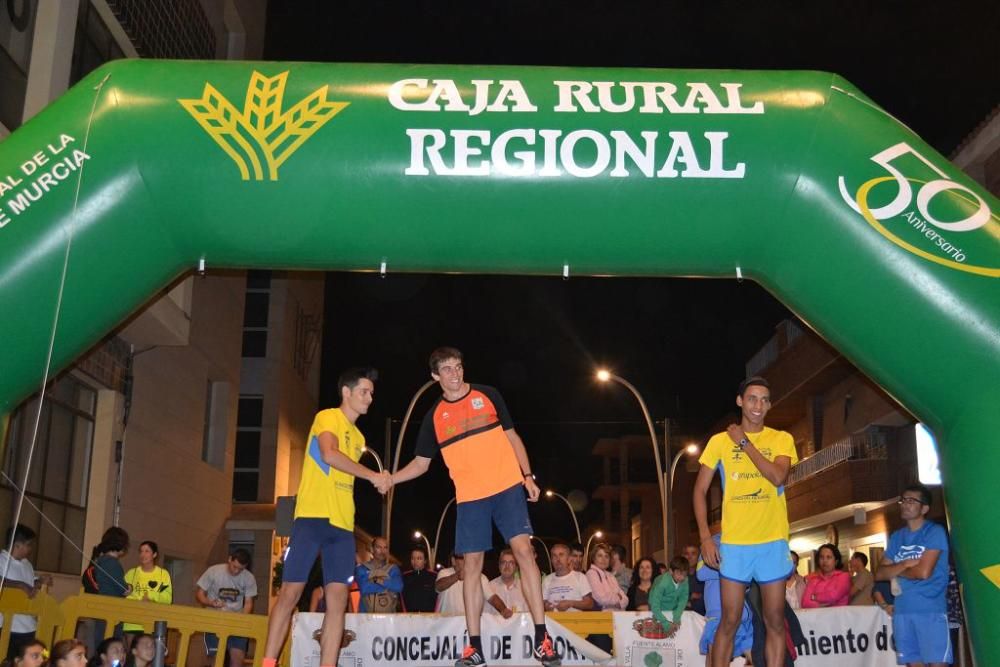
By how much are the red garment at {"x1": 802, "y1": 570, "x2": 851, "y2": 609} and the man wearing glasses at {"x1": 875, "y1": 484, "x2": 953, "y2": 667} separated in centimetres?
291

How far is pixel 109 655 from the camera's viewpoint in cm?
905

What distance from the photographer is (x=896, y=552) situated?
342 inches

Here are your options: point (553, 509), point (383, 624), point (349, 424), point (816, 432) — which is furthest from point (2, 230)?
point (553, 509)

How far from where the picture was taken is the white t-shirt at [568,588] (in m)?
11.6

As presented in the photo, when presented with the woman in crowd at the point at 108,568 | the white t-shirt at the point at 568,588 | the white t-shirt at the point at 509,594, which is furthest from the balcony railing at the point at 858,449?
the woman in crowd at the point at 108,568

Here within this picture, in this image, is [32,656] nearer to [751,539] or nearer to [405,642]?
[405,642]

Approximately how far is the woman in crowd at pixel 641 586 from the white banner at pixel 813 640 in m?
1.40

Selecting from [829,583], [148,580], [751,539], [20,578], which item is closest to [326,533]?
[751,539]

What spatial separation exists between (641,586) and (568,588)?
1000 mm

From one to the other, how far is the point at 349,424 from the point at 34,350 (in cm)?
216

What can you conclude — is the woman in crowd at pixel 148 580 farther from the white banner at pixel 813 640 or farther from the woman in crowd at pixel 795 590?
the woman in crowd at pixel 795 590

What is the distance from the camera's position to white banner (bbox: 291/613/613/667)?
10.4 m

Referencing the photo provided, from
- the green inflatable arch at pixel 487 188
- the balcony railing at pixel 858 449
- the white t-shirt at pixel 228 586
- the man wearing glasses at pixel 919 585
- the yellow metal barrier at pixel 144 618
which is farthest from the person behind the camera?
the balcony railing at pixel 858 449

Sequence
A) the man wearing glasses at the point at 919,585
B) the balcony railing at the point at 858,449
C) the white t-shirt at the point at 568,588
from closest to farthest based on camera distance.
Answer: the man wearing glasses at the point at 919,585 → the white t-shirt at the point at 568,588 → the balcony railing at the point at 858,449
